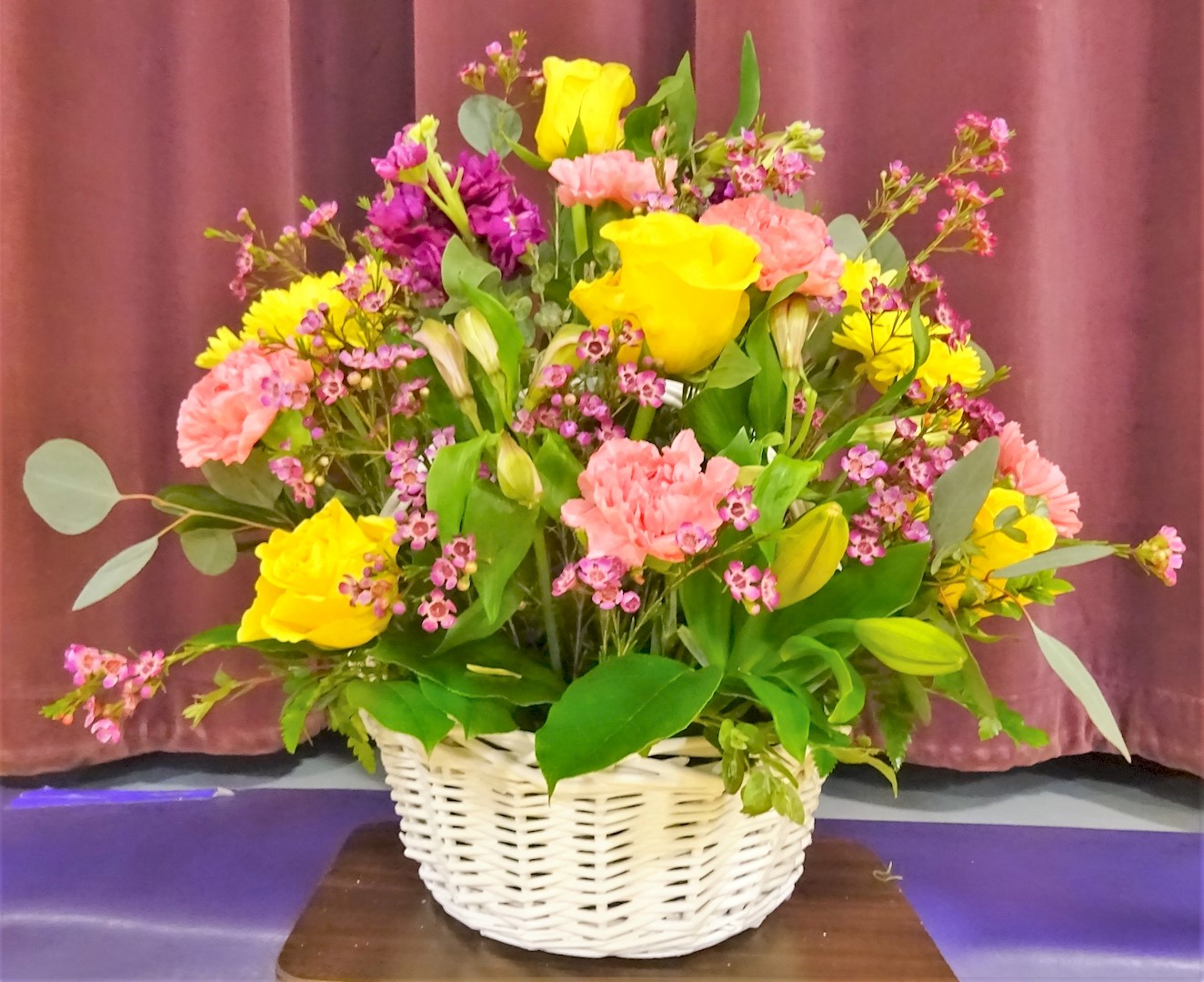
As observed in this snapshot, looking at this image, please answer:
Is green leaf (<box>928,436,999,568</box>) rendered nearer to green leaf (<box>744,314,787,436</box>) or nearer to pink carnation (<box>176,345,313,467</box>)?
green leaf (<box>744,314,787,436</box>)

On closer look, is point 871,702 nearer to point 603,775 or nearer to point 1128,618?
point 603,775

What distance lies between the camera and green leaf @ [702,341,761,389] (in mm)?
448

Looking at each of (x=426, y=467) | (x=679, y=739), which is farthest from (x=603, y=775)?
(x=426, y=467)

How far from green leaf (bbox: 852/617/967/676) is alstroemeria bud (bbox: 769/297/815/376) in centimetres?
14

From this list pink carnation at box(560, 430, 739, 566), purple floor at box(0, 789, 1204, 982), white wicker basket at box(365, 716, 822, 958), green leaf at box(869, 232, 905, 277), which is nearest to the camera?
pink carnation at box(560, 430, 739, 566)

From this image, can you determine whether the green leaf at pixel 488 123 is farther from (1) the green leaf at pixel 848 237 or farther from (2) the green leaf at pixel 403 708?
(2) the green leaf at pixel 403 708

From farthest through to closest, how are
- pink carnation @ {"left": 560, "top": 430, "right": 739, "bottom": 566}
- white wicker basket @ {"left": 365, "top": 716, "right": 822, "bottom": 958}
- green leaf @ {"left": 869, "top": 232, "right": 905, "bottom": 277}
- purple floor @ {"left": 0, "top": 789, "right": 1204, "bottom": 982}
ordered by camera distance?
purple floor @ {"left": 0, "top": 789, "right": 1204, "bottom": 982} → green leaf @ {"left": 869, "top": 232, "right": 905, "bottom": 277} → white wicker basket @ {"left": 365, "top": 716, "right": 822, "bottom": 958} → pink carnation @ {"left": 560, "top": 430, "right": 739, "bottom": 566}

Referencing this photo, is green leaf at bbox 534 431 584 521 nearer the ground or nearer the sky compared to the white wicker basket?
nearer the sky

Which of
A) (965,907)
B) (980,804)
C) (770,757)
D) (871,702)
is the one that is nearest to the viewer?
(770,757)

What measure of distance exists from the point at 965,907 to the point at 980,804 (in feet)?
0.43

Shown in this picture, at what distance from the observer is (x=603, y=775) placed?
475 mm

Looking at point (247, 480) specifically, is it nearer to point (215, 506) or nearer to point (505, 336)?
point (215, 506)

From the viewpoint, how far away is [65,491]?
52cm

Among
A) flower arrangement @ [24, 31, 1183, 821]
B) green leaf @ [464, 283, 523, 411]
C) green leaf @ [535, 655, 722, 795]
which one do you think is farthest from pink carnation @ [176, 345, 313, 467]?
green leaf @ [535, 655, 722, 795]
